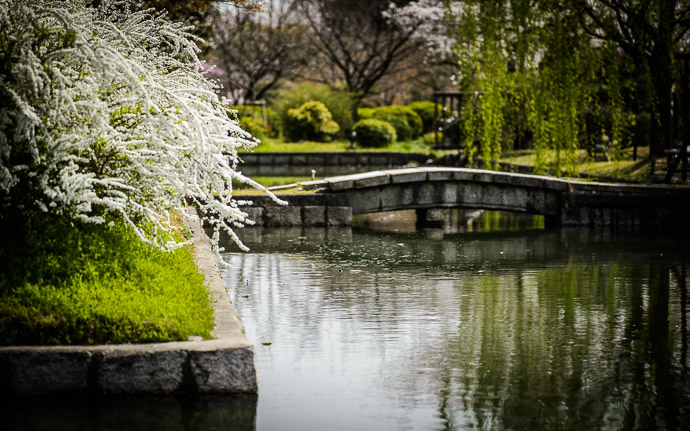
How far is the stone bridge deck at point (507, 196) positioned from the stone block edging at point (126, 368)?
32.2ft

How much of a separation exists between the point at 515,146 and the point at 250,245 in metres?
18.3

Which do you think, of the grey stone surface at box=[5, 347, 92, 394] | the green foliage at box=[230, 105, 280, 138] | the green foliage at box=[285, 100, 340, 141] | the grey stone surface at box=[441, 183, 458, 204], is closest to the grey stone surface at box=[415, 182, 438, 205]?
the grey stone surface at box=[441, 183, 458, 204]

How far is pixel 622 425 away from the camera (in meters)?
5.22

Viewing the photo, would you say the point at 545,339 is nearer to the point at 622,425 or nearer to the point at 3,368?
Result: the point at 622,425

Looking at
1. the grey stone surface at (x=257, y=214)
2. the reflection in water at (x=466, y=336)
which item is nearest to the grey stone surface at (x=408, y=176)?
the grey stone surface at (x=257, y=214)

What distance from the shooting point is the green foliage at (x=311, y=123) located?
36.2 metres

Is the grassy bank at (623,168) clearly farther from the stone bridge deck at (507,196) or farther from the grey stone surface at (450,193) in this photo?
the grey stone surface at (450,193)

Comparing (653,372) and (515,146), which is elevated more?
(515,146)

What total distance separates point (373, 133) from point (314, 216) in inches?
790

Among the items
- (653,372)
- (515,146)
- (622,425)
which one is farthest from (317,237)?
(515,146)

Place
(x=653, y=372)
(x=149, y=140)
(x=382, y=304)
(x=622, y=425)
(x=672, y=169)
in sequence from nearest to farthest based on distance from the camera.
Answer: (x=622, y=425) < (x=653, y=372) < (x=149, y=140) < (x=382, y=304) < (x=672, y=169)

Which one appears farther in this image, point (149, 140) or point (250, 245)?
point (250, 245)

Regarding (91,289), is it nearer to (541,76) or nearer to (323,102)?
(541,76)

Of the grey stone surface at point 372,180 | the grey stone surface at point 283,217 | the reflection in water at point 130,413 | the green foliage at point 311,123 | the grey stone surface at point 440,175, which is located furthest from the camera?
the green foliage at point 311,123
